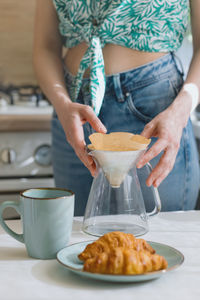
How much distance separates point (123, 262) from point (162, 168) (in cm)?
31

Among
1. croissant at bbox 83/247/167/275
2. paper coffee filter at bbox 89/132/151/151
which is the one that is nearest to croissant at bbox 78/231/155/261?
croissant at bbox 83/247/167/275

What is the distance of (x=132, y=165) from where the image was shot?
672 mm

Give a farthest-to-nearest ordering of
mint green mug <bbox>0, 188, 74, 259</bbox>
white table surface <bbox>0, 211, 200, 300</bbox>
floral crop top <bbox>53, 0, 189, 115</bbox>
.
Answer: floral crop top <bbox>53, 0, 189, 115</bbox>
mint green mug <bbox>0, 188, 74, 259</bbox>
white table surface <bbox>0, 211, 200, 300</bbox>

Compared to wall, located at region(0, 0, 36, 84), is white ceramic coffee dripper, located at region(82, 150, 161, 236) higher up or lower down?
lower down

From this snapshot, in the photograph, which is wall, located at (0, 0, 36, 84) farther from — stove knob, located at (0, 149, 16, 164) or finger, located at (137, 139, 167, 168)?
finger, located at (137, 139, 167, 168)

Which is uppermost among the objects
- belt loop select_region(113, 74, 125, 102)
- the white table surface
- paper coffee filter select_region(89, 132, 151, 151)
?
belt loop select_region(113, 74, 125, 102)

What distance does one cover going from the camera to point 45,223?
62cm

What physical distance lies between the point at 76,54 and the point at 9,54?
1248 mm

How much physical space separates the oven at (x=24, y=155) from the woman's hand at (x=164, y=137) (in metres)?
0.78

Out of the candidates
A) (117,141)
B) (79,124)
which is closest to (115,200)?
(117,141)

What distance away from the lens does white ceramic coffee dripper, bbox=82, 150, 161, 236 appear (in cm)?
66

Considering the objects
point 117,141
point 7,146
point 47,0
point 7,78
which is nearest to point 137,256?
point 117,141

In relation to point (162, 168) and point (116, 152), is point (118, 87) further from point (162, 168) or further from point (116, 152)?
point (116, 152)

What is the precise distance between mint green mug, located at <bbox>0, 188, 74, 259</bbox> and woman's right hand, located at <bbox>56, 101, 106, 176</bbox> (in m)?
0.16
